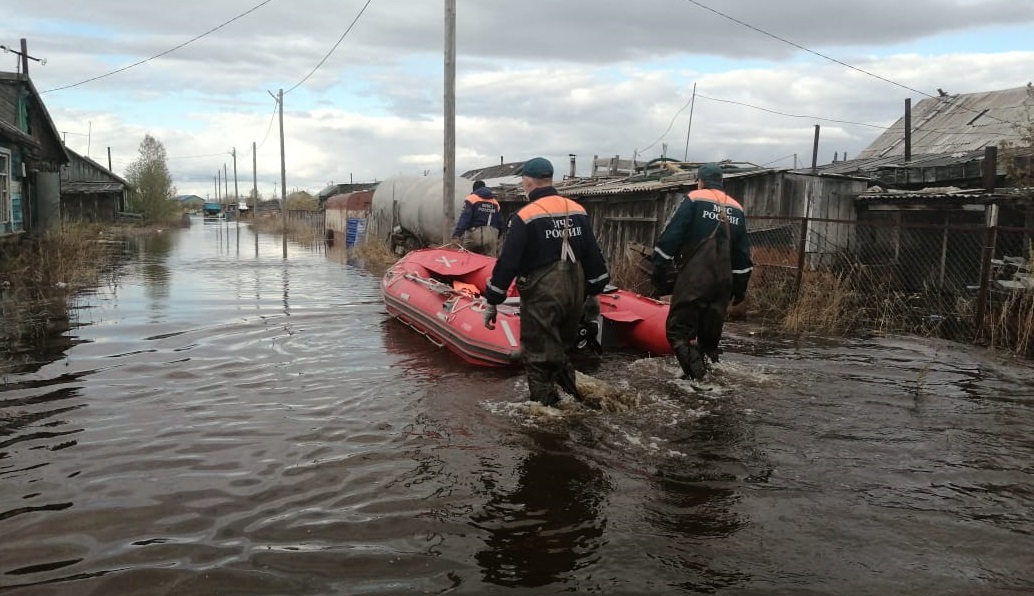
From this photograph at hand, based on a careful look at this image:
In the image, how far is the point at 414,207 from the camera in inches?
728

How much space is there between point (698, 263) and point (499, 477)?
9.07 ft

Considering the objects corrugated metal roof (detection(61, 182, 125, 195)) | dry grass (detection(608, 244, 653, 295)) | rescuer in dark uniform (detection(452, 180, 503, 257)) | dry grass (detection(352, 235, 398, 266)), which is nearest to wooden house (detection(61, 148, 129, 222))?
corrugated metal roof (detection(61, 182, 125, 195))

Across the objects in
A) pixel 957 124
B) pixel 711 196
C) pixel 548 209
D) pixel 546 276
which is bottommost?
pixel 546 276

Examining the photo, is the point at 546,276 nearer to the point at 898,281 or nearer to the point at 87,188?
the point at 898,281

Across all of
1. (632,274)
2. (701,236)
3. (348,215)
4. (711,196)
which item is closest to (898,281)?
(632,274)

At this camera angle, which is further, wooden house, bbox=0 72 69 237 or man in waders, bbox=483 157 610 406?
wooden house, bbox=0 72 69 237

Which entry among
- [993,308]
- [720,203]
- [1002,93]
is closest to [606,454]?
[720,203]

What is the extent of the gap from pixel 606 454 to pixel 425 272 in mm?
5499

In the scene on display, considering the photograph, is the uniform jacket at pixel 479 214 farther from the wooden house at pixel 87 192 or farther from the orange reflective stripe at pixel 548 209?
the wooden house at pixel 87 192

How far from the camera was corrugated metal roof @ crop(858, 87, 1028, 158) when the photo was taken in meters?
16.7

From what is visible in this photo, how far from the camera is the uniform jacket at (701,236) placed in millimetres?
5691

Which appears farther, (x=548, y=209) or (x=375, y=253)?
(x=375, y=253)

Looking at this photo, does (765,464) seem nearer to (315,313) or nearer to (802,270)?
(802,270)

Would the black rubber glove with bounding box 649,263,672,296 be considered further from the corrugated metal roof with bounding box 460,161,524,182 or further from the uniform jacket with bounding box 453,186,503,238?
the corrugated metal roof with bounding box 460,161,524,182
